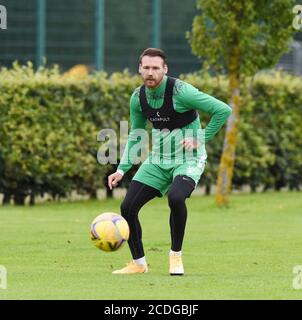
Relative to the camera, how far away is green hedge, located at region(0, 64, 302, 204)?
2081 cm

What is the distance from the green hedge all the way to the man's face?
31.9 ft

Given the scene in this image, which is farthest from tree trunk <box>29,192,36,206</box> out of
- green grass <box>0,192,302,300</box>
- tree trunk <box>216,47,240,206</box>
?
tree trunk <box>216,47,240,206</box>

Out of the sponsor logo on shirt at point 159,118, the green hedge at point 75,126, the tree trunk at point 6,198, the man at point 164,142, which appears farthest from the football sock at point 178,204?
the tree trunk at point 6,198

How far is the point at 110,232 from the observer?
10945mm

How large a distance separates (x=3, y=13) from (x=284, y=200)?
20.4 feet

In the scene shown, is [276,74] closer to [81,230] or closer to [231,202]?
[231,202]

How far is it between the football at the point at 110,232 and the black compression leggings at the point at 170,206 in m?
0.21

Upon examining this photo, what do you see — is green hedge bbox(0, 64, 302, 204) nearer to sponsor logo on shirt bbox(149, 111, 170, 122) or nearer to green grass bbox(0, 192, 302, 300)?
green grass bbox(0, 192, 302, 300)

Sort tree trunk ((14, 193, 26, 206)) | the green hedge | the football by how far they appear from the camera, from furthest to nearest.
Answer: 1. tree trunk ((14, 193, 26, 206))
2. the green hedge
3. the football

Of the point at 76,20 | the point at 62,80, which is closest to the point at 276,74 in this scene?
the point at 62,80

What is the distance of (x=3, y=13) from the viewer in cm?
2091

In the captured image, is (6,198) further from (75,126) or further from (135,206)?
(135,206)

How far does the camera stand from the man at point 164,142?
11.1m

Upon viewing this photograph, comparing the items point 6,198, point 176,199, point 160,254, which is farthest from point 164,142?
point 6,198
